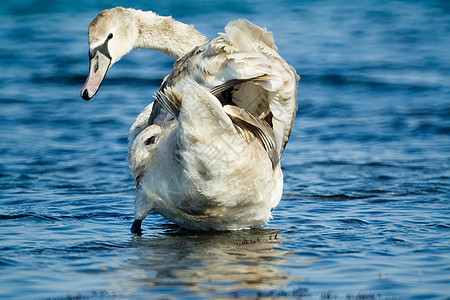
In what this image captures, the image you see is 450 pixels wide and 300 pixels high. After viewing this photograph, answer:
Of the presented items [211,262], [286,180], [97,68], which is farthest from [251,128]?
[286,180]

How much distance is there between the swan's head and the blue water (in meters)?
1.17

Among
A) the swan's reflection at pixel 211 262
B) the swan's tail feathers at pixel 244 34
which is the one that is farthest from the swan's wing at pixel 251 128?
the swan's reflection at pixel 211 262

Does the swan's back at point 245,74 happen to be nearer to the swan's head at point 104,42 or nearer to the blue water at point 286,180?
the blue water at point 286,180

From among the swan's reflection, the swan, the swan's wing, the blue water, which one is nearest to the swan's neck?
the swan

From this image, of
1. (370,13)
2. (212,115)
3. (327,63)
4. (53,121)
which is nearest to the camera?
(212,115)

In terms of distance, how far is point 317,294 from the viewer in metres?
4.43

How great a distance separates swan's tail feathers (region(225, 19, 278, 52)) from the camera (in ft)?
17.3

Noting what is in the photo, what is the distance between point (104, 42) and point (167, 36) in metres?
0.79

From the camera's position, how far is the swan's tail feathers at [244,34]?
527cm

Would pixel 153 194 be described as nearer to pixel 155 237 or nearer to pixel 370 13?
pixel 155 237

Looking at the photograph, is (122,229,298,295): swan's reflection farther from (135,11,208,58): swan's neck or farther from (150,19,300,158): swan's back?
(135,11,208,58): swan's neck

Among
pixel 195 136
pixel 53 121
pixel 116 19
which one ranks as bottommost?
pixel 53 121

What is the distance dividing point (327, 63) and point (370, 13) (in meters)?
5.63

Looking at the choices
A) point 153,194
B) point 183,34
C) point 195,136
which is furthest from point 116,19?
point 195,136
